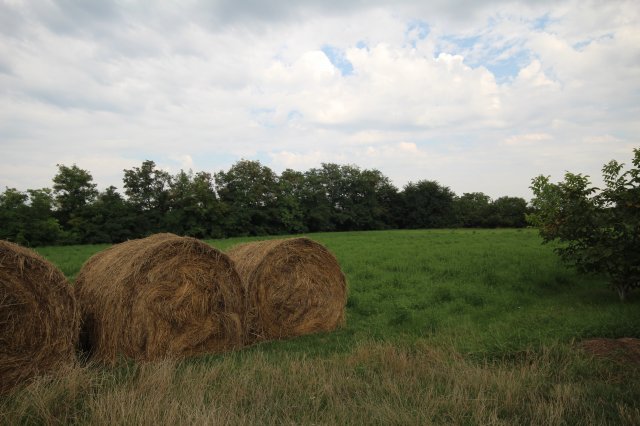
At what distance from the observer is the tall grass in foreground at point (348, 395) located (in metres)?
3.94

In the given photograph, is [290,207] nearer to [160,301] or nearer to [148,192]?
[148,192]

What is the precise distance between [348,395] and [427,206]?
6855 cm

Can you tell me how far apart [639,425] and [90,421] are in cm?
491

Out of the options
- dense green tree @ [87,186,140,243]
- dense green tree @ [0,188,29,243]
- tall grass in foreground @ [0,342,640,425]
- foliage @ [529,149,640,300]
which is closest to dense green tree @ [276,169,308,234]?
dense green tree @ [87,186,140,243]

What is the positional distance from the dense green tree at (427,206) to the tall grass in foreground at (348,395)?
6458 cm

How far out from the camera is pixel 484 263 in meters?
15.6

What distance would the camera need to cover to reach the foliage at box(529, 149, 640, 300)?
9.73 meters

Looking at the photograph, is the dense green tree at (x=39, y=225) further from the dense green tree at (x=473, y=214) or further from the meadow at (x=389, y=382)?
the dense green tree at (x=473, y=214)

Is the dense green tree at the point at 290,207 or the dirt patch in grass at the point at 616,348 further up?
the dense green tree at the point at 290,207

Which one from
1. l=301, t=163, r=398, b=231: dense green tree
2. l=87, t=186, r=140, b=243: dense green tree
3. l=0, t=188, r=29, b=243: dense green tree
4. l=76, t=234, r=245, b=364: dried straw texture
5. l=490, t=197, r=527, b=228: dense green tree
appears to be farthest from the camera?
l=301, t=163, r=398, b=231: dense green tree

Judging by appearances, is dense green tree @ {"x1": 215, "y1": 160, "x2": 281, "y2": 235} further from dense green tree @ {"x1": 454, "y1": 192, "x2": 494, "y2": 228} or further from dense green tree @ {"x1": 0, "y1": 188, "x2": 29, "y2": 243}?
dense green tree @ {"x1": 454, "y1": 192, "x2": 494, "y2": 228}

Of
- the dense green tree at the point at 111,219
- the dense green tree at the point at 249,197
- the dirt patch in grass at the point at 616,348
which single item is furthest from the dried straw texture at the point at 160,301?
the dense green tree at the point at 249,197

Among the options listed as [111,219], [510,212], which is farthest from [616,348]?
[510,212]

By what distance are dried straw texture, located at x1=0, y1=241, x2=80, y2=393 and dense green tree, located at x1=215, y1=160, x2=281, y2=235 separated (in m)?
39.8
